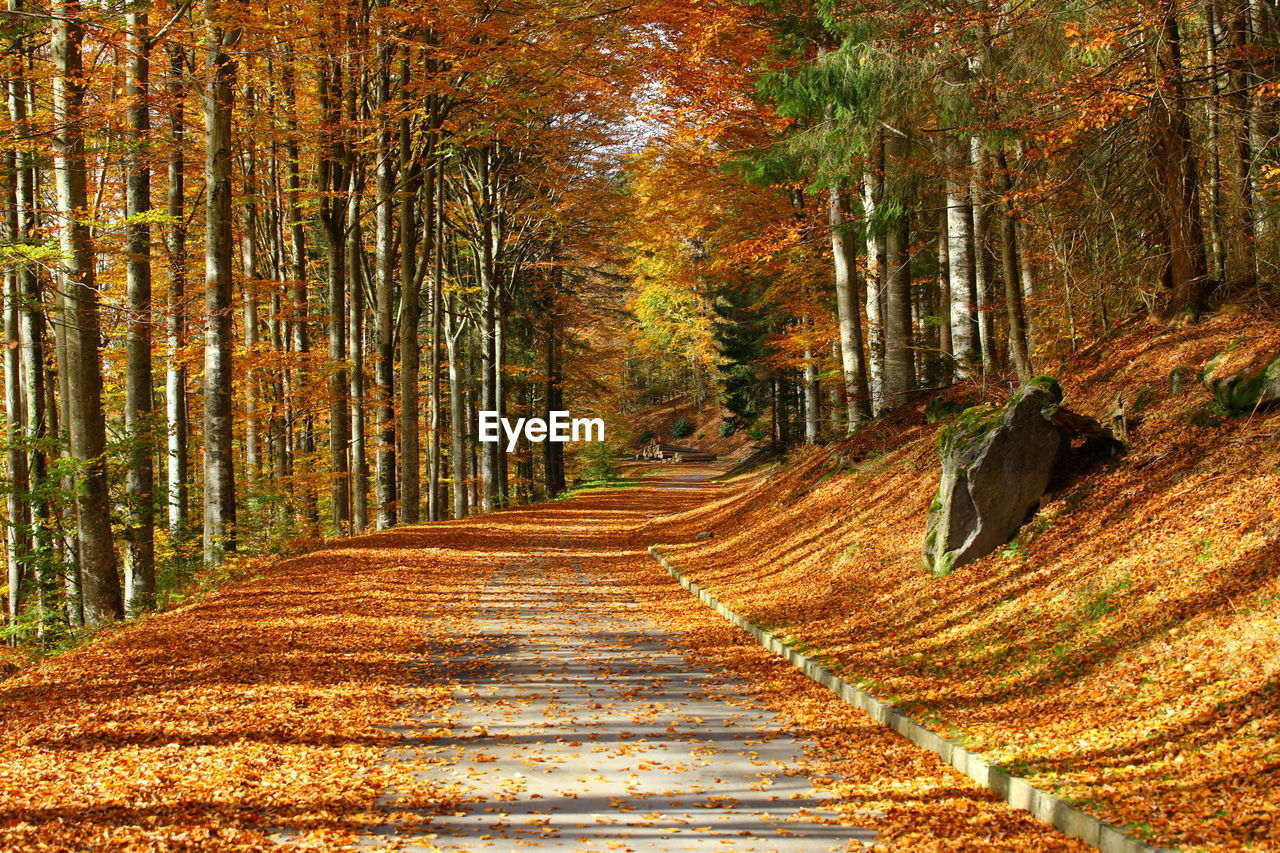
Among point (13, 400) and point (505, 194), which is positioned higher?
point (505, 194)

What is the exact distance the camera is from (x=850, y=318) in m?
17.3

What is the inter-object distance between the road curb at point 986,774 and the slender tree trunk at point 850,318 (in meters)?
9.38

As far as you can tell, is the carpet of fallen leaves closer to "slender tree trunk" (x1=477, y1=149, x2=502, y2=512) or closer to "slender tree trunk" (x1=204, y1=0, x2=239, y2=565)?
"slender tree trunk" (x1=204, y1=0, x2=239, y2=565)

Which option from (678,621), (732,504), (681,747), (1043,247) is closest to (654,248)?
(732,504)

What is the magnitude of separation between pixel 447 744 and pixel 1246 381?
7061mm

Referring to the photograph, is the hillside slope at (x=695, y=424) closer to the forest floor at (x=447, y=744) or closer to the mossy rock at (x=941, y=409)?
the mossy rock at (x=941, y=409)

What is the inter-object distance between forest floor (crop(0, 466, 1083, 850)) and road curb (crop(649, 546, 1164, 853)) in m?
0.08

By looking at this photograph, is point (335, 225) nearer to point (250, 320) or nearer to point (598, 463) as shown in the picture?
Answer: point (250, 320)

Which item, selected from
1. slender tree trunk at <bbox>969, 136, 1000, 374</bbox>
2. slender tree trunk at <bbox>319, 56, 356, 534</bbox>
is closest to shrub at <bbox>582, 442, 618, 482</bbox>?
slender tree trunk at <bbox>319, 56, 356, 534</bbox>

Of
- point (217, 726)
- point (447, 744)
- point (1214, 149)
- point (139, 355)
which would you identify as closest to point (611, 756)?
point (447, 744)

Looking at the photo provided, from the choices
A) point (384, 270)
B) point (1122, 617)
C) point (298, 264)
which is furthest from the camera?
point (298, 264)

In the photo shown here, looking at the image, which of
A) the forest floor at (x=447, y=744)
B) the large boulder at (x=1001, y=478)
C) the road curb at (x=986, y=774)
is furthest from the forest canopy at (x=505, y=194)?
the road curb at (x=986, y=774)

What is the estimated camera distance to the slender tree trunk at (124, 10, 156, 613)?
11906 millimetres

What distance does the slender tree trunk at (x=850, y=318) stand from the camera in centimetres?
1697
